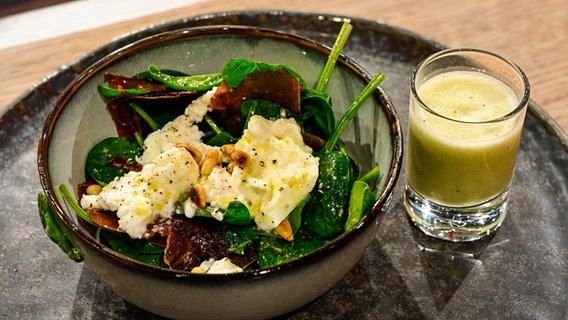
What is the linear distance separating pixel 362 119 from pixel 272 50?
10.9 inches

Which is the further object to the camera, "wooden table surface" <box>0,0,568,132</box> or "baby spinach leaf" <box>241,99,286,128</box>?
"wooden table surface" <box>0,0,568,132</box>

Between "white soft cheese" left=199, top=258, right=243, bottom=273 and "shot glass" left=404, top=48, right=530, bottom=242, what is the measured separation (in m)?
0.49

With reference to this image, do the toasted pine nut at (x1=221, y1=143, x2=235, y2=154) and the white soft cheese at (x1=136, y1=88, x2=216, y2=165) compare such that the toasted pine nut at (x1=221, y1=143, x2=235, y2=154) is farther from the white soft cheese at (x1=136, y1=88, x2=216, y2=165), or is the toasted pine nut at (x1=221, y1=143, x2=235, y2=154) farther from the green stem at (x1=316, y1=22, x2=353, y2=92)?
the green stem at (x1=316, y1=22, x2=353, y2=92)

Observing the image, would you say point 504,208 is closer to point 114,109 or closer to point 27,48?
point 114,109

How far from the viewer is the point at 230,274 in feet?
3.85

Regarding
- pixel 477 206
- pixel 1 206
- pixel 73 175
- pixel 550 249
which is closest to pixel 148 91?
pixel 73 175

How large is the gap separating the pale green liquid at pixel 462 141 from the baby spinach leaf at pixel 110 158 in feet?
2.04

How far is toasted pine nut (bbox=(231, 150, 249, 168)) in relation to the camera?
142cm

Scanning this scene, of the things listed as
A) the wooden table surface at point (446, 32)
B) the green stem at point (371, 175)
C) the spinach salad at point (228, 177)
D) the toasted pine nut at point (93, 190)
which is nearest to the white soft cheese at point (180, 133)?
the spinach salad at point (228, 177)

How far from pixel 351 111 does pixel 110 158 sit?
1.76 feet

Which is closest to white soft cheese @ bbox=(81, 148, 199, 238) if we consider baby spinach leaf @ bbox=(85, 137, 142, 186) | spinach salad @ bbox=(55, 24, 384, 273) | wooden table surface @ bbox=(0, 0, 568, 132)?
spinach salad @ bbox=(55, 24, 384, 273)

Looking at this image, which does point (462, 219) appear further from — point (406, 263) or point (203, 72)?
point (203, 72)

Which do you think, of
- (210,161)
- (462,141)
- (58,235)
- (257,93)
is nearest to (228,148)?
(210,161)

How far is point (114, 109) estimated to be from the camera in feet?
5.29
